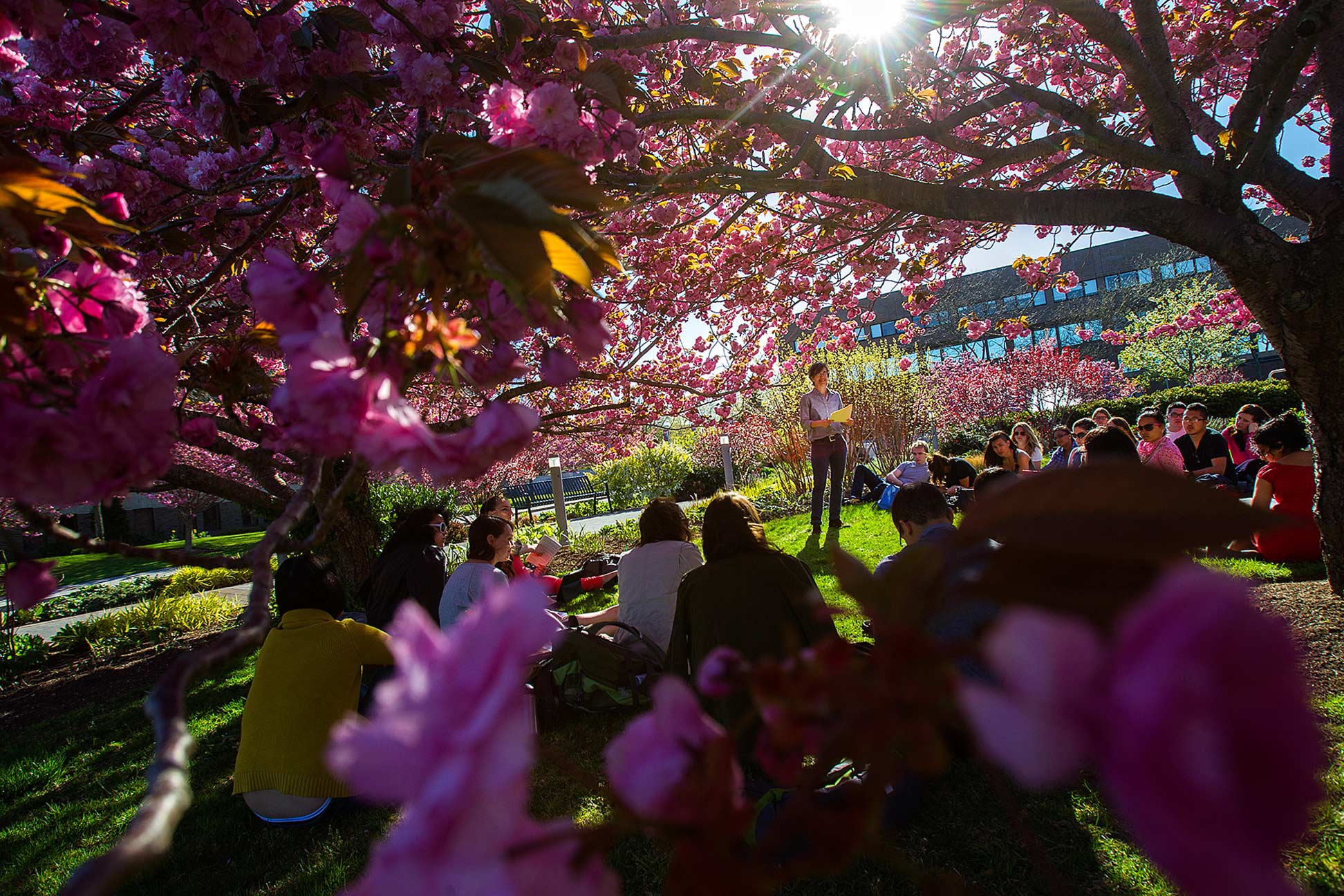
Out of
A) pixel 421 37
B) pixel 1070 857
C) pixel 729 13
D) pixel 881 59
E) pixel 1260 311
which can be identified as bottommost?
pixel 1070 857

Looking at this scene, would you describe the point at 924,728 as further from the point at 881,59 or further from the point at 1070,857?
the point at 881,59

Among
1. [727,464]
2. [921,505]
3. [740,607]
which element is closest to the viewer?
[740,607]

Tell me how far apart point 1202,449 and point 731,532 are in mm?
6489

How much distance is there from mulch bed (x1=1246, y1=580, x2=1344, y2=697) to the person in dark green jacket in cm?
181

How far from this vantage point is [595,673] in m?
3.38

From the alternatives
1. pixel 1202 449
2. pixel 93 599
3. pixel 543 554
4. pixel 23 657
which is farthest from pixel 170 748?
pixel 93 599

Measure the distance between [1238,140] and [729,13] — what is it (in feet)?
8.03

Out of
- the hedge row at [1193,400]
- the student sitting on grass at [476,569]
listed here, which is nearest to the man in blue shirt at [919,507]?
the student sitting on grass at [476,569]

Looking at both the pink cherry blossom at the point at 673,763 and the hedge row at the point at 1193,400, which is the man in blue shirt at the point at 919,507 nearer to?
the pink cherry blossom at the point at 673,763

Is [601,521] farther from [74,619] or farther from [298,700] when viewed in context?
[298,700]

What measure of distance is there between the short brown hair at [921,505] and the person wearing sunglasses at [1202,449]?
5.13 m

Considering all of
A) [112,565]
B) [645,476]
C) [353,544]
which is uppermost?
[353,544]

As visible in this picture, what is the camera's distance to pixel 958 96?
15.7 ft

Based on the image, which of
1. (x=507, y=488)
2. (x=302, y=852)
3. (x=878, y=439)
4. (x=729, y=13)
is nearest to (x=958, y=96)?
(x=729, y=13)
